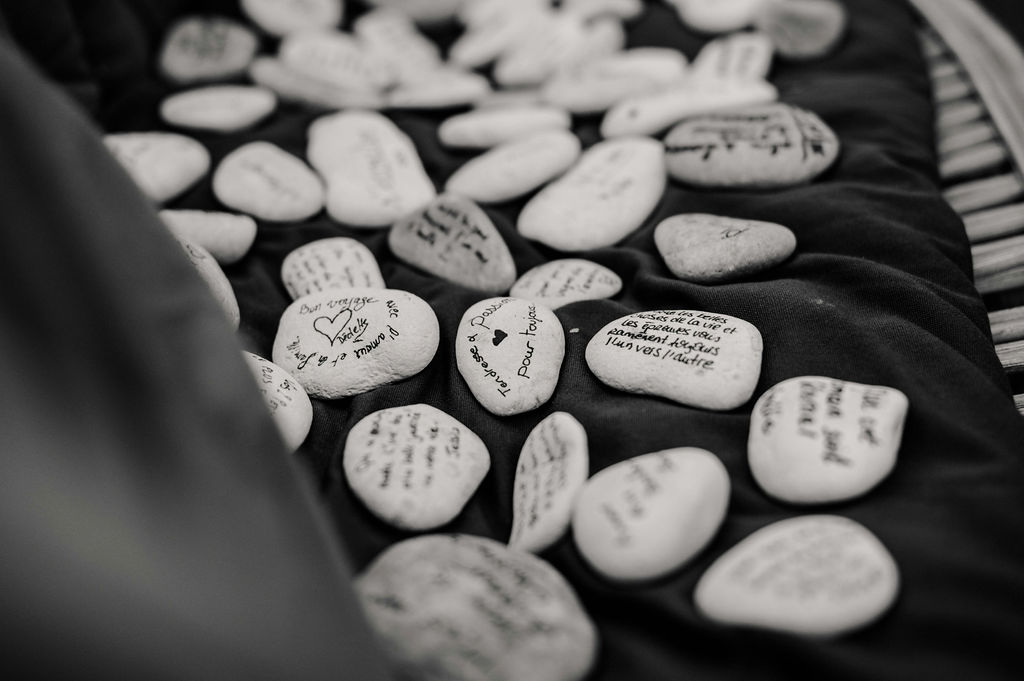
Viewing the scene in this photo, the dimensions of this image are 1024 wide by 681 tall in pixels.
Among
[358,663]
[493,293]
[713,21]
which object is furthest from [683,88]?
[358,663]

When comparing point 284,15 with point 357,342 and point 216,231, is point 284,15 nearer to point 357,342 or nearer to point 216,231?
point 216,231

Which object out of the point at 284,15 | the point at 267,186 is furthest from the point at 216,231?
the point at 284,15

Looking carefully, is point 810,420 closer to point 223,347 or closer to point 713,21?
point 223,347

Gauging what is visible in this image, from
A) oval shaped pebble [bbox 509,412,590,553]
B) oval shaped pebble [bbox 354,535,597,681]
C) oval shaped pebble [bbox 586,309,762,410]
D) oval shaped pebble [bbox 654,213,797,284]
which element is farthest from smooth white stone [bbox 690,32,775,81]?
oval shaped pebble [bbox 354,535,597,681]

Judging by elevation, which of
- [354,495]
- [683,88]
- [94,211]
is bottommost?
[354,495]

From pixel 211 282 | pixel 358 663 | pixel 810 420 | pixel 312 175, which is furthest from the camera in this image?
pixel 312 175
